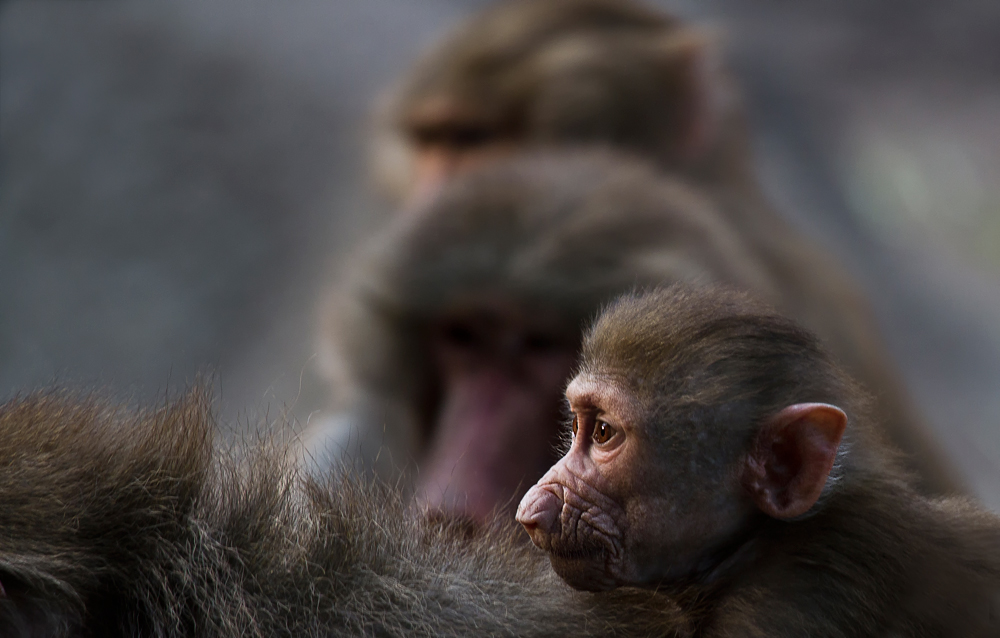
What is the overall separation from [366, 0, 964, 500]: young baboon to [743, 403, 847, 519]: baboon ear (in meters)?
2.41

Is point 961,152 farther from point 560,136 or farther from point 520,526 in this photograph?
point 520,526

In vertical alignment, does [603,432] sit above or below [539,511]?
above

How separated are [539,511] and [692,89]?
125 inches

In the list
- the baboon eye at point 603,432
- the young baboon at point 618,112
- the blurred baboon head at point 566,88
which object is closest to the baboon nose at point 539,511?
the baboon eye at point 603,432

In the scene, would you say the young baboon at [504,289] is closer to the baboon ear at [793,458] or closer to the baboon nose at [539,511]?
the baboon nose at [539,511]

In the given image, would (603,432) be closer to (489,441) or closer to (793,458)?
(793,458)

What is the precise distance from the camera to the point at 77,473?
143 cm

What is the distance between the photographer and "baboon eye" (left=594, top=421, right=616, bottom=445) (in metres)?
1.75

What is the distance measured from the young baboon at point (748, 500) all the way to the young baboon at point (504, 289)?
1.15 m

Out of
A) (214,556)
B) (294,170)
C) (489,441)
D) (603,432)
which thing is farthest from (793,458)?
(294,170)

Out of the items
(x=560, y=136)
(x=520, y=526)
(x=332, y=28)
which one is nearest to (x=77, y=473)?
(x=520, y=526)

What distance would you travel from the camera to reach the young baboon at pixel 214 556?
1382mm

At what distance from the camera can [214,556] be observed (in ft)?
4.83

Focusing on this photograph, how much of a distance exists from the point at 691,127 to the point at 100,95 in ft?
11.1
